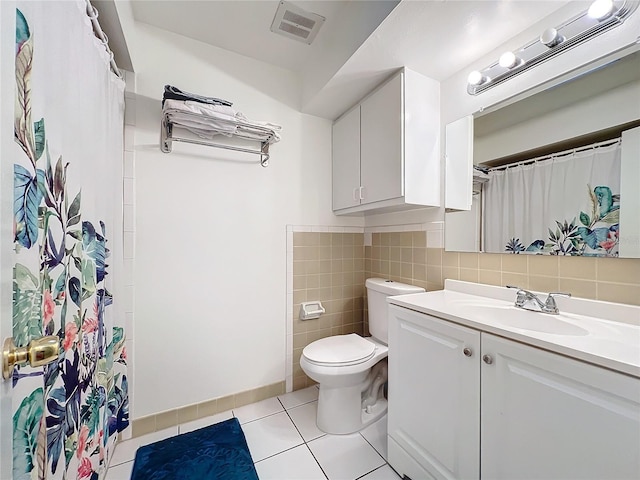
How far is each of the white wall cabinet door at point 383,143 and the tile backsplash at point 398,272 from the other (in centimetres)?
42

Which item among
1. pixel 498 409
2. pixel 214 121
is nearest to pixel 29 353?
pixel 498 409

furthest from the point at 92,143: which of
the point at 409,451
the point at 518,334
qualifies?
the point at 409,451

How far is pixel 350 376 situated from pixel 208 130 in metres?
1.66

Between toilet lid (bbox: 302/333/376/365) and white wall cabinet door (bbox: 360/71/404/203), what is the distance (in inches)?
36.3

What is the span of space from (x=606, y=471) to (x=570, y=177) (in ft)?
3.32

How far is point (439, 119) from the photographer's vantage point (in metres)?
1.59

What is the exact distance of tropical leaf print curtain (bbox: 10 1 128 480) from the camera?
1.89ft

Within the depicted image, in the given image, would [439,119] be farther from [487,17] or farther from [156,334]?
[156,334]

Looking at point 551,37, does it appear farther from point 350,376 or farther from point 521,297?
point 350,376

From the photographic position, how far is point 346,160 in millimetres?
1917

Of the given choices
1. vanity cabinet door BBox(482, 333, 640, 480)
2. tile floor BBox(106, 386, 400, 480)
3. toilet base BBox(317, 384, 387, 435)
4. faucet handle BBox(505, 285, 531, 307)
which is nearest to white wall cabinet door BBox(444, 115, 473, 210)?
faucet handle BBox(505, 285, 531, 307)

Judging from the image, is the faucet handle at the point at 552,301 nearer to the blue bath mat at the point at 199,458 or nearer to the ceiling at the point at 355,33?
the ceiling at the point at 355,33

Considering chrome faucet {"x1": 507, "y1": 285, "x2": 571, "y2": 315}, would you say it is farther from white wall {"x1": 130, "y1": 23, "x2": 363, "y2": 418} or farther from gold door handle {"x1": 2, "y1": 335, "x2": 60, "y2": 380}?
gold door handle {"x1": 2, "y1": 335, "x2": 60, "y2": 380}

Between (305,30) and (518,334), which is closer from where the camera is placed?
(518,334)
